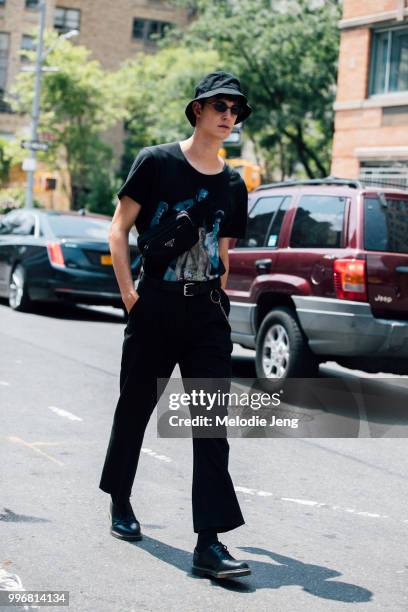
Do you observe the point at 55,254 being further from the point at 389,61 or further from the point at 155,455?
the point at 389,61

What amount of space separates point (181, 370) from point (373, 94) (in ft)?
72.7

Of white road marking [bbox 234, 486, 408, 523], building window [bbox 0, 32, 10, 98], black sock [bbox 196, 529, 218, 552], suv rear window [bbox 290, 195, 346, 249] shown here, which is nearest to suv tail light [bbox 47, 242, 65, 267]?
suv rear window [bbox 290, 195, 346, 249]

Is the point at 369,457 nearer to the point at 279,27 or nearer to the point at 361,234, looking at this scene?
the point at 361,234

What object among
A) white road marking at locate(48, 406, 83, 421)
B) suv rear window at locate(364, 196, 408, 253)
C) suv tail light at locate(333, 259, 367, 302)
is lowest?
white road marking at locate(48, 406, 83, 421)

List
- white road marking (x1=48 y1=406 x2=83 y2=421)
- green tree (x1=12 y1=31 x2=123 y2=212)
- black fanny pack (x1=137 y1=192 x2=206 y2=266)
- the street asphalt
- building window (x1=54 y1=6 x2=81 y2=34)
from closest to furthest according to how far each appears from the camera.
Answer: the street asphalt → black fanny pack (x1=137 y1=192 x2=206 y2=266) → white road marking (x1=48 y1=406 x2=83 y2=421) → green tree (x1=12 y1=31 x2=123 y2=212) → building window (x1=54 y1=6 x2=81 y2=34)

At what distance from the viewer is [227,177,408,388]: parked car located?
8602 mm

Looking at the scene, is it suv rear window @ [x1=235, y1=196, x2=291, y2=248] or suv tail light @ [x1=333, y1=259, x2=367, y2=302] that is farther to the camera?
suv rear window @ [x1=235, y1=196, x2=291, y2=248]

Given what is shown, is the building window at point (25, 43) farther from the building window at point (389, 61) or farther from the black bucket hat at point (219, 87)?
the black bucket hat at point (219, 87)

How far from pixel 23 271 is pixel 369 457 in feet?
31.8

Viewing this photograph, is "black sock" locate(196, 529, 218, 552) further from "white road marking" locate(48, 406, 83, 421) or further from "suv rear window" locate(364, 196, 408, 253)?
"suv rear window" locate(364, 196, 408, 253)

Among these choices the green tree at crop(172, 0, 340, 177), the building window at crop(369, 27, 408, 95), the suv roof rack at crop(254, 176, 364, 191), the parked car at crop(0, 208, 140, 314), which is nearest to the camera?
the suv roof rack at crop(254, 176, 364, 191)

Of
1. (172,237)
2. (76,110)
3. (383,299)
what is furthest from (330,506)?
(76,110)

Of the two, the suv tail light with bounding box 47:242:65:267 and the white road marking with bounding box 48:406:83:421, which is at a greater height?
the suv tail light with bounding box 47:242:65:267

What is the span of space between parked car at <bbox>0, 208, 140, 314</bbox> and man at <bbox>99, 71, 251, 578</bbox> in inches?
413
